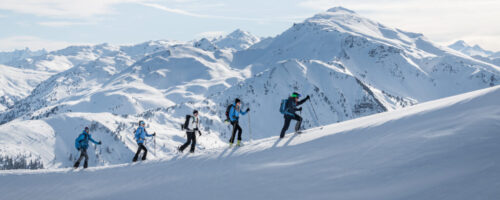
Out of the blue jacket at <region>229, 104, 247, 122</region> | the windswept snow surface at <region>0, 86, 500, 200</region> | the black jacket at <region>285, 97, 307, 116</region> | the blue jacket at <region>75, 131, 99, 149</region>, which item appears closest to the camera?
the windswept snow surface at <region>0, 86, 500, 200</region>

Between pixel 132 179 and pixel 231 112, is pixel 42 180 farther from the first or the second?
pixel 231 112

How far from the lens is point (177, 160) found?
18.8 m

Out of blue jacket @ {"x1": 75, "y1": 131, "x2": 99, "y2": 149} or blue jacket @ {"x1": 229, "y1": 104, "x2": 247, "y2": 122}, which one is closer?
blue jacket @ {"x1": 229, "y1": 104, "x2": 247, "y2": 122}

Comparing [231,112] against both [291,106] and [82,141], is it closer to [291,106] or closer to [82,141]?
[291,106]

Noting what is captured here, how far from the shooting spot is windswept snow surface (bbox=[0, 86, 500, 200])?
31.0 feet

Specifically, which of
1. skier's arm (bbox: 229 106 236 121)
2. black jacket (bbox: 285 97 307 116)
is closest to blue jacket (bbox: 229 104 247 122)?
skier's arm (bbox: 229 106 236 121)

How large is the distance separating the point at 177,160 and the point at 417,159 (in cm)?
1190

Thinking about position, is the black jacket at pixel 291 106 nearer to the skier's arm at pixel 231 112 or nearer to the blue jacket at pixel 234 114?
the blue jacket at pixel 234 114

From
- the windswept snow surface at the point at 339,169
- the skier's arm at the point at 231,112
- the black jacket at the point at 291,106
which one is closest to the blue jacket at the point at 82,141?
the windswept snow surface at the point at 339,169

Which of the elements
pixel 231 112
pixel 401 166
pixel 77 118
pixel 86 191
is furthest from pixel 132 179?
pixel 77 118

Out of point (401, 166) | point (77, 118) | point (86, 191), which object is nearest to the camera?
point (401, 166)

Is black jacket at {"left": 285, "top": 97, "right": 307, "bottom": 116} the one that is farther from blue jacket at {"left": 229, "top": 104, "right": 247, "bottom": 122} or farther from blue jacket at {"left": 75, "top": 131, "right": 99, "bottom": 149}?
blue jacket at {"left": 75, "top": 131, "right": 99, "bottom": 149}

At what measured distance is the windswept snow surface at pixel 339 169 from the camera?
31.0ft

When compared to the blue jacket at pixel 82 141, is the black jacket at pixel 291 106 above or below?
above
